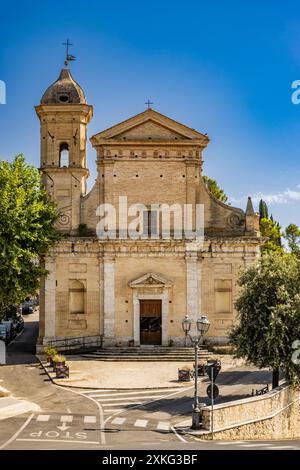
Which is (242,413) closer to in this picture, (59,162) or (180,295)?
(180,295)

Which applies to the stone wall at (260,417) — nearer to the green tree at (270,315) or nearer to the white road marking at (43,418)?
the green tree at (270,315)

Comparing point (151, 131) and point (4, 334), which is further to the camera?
point (4, 334)

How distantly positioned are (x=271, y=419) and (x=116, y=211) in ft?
63.3

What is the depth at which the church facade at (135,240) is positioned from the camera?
39938 mm

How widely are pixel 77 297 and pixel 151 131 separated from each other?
38.0ft

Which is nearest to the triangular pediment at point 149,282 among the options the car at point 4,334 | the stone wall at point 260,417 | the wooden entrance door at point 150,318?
the wooden entrance door at point 150,318

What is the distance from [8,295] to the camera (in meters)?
34.4

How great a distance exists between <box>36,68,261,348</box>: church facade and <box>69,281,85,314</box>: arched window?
6cm

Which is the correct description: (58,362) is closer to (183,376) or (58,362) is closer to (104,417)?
(183,376)

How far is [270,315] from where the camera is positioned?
27484 millimetres

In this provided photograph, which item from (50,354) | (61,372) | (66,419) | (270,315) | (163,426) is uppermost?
(270,315)

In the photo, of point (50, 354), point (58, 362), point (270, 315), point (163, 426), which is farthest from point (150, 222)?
point (163, 426)

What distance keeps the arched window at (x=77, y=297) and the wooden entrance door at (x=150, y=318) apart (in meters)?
3.77
